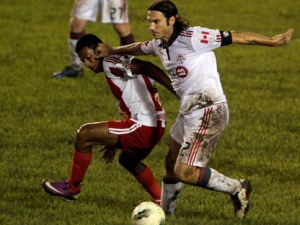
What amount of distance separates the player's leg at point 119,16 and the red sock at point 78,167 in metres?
6.89

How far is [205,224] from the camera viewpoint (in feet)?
29.2

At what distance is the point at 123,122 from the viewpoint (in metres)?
10.0

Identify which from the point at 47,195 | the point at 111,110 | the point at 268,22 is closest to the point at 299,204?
the point at 47,195

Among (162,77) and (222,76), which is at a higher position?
(162,77)

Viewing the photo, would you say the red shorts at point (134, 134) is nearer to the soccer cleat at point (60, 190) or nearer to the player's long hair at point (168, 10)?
the soccer cleat at point (60, 190)

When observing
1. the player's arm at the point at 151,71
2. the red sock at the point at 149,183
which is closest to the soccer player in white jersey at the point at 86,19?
the red sock at the point at 149,183

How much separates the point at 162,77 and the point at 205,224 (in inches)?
57.1

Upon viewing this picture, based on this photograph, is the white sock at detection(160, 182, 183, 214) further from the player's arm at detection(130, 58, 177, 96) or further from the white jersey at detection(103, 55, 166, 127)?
the player's arm at detection(130, 58, 177, 96)

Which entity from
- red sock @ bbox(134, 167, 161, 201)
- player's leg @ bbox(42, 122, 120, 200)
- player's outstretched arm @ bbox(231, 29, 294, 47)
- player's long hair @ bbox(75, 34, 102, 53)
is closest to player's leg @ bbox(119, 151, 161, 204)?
red sock @ bbox(134, 167, 161, 201)

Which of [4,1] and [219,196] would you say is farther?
[4,1]

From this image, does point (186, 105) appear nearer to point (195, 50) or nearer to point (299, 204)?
point (195, 50)

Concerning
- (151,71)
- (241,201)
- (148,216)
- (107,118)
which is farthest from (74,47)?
(148,216)

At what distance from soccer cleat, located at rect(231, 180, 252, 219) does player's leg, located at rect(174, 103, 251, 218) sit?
0.16 m

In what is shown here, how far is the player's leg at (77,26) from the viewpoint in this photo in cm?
1647
